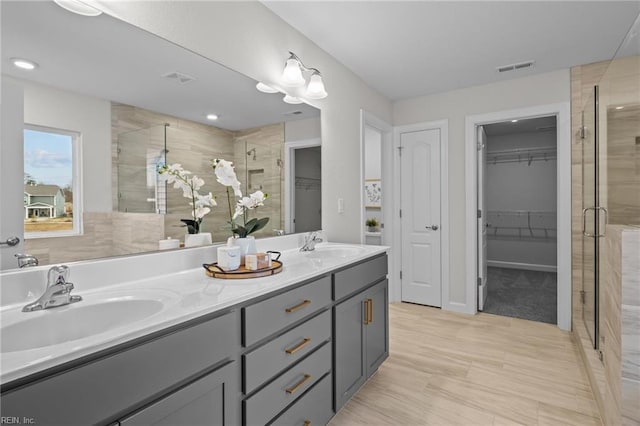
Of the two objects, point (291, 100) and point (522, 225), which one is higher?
point (291, 100)

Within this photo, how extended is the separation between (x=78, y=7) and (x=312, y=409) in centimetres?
197

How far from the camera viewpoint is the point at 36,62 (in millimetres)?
1137

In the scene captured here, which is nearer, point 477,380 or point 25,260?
point 25,260

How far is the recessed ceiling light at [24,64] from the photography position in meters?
1.08

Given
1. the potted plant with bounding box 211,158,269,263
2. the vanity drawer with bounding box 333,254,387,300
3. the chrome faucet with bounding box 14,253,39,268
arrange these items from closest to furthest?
the chrome faucet with bounding box 14,253,39,268, the potted plant with bounding box 211,158,269,263, the vanity drawer with bounding box 333,254,387,300

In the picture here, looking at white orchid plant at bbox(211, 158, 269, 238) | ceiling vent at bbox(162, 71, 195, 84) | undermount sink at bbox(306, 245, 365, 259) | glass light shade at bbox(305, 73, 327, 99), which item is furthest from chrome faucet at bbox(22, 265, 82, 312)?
glass light shade at bbox(305, 73, 327, 99)

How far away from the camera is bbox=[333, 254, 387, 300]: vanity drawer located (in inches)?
71.6

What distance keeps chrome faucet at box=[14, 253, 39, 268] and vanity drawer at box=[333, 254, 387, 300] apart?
4.14 feet

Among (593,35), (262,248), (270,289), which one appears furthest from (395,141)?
(270,289)

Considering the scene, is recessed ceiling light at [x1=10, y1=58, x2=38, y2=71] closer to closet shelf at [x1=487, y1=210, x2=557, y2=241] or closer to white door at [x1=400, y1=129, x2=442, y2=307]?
white door at [x1=400, y1=129, x2=442, y2=307]

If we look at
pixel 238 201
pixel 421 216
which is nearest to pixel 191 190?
pixel 238 201

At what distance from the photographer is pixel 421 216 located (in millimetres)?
3883

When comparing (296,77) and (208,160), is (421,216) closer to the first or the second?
(296,77)

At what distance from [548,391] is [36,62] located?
3.15m
